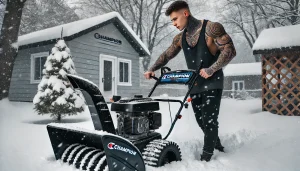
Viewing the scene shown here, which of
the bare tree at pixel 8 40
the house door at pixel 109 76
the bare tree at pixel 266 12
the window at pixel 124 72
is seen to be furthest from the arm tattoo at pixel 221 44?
the bare tree at pixel 266 12

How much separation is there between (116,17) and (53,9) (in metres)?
14.5

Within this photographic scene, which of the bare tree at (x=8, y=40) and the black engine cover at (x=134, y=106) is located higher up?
the bare tree at (x=8, y=40)

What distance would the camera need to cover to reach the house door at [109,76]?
40.1 ft

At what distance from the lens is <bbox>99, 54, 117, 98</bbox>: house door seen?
1223cm

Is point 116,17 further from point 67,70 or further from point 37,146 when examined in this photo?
point 37,146

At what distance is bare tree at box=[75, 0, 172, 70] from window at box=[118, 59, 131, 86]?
11.6 m

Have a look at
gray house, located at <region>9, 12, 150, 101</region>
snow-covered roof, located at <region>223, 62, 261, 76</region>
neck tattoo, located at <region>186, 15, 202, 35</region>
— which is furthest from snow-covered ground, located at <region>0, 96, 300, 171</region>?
snow-covered roof, located at <region>223, 62, 261, 76</region>

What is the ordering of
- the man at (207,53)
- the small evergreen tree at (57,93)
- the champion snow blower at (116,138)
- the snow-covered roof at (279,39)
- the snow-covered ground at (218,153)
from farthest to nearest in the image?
the snow-covered roof at (279,39), the small evergreen tree at (57,93), the man at (207,53), the snow-covered ground at (218,153), the champion snow blower at (116,138)

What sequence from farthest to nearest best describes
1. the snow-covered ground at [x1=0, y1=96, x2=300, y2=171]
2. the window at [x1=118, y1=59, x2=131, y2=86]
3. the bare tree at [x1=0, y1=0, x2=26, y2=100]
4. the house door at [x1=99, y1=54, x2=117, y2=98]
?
the window at [x1=118, y1=59, x2=131, y2=86] < the house door at [x1=99, y1=54, x2=117, y2=98] < the bare tree at [x1=0, y1=0, x2=26, y2=100] < the snow-covered ground at [x1=0, y1=96, x2=300, y2=171]

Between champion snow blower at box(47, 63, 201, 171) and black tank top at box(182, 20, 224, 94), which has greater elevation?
black tank top at box(182, 20, 224, 94)

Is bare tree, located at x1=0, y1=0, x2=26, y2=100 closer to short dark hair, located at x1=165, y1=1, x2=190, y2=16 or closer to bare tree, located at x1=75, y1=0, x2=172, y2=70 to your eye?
short dark hair, located at x1=165, y1=1, x2=190, y2=16

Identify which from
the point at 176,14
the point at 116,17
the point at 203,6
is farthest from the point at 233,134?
the point at 203,6

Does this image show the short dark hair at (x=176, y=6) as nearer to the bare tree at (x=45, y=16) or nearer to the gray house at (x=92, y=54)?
the gray house at (x=92, y=54)

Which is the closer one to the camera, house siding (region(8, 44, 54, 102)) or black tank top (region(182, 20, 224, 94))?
black tank top (region(182, 20, 224, 94))
